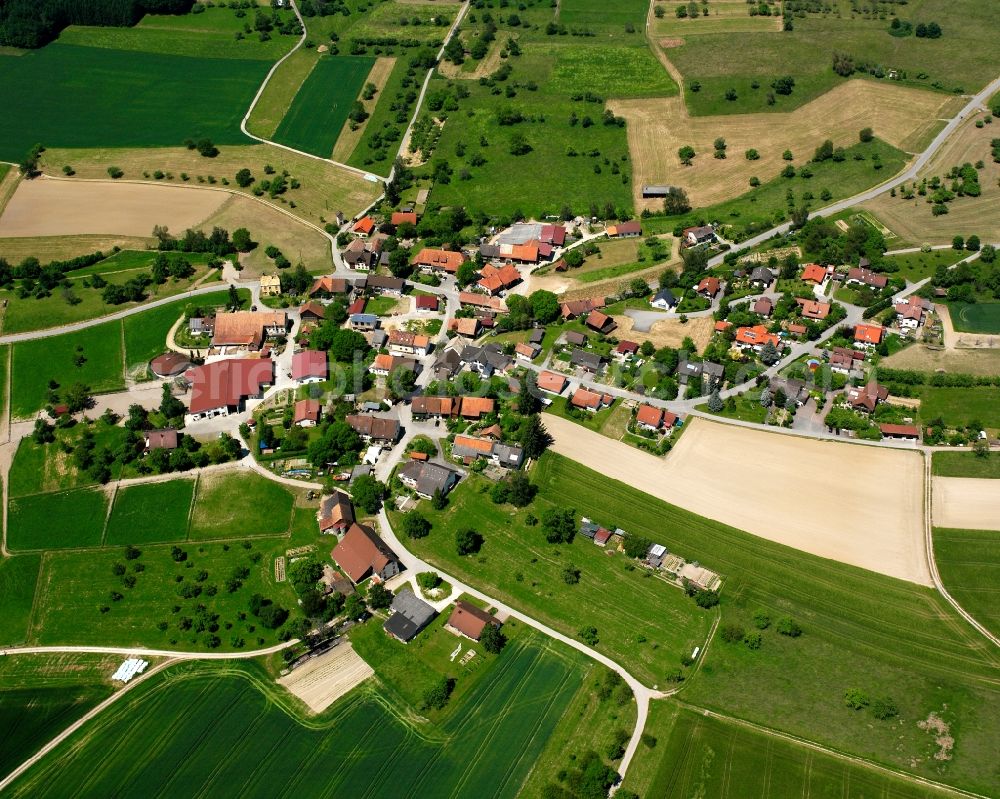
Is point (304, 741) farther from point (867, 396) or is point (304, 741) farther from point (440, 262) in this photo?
point (867, 396)

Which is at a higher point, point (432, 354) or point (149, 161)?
point (149, 161)

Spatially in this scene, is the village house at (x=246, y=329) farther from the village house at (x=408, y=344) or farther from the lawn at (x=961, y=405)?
the lawn at (x=961, y=405)

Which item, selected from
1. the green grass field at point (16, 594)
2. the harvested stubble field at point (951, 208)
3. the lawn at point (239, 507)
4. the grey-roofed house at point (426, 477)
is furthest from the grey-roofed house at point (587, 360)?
the green grass field at point (16, 594)

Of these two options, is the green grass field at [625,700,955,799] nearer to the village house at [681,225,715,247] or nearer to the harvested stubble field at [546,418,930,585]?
the harvested stubble field at [546,418,930,585]

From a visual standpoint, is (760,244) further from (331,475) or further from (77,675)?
(77,675)

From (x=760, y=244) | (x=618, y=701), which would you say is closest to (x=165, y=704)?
(x=618, y=701)

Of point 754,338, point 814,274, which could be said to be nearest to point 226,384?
point 754,338
